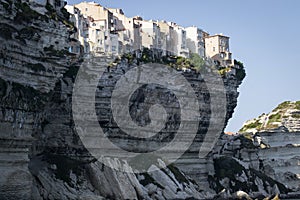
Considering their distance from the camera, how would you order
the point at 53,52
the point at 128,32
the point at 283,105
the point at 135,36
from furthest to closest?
the point at 283,105 → the point at 135,36 → the point at 128,32 → the point at 53,52

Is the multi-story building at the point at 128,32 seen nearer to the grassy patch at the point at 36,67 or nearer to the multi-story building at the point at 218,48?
the multi-story building at the point at 218,48

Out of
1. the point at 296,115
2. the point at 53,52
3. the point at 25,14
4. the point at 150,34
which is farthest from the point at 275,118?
the point at 25,14

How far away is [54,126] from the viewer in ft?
160

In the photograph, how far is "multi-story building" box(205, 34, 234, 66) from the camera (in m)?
74.7

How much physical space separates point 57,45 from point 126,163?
47.8ft

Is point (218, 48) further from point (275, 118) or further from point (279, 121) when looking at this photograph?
point (279, 121)

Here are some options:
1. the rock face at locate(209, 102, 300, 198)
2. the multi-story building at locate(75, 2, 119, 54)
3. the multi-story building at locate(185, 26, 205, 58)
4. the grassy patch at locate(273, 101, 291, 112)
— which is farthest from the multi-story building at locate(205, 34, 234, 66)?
the multi-story building at locate(75, 2, 119, 54)

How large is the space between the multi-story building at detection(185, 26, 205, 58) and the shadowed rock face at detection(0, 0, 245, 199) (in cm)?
1315

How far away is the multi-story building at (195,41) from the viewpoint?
73875 millimetres

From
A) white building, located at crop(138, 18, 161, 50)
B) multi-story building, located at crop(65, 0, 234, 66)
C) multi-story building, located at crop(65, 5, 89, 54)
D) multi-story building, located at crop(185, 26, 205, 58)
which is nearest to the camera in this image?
multi-story building, located at crop(65, 5, 89, 54)

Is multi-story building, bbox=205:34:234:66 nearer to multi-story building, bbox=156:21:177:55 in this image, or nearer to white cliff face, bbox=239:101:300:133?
multi-story building, bbox=156:21:177:55

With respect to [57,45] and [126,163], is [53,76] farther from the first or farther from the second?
[126,163]

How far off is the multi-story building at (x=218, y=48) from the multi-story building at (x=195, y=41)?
4.16ft

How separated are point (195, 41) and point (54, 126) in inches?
1192
